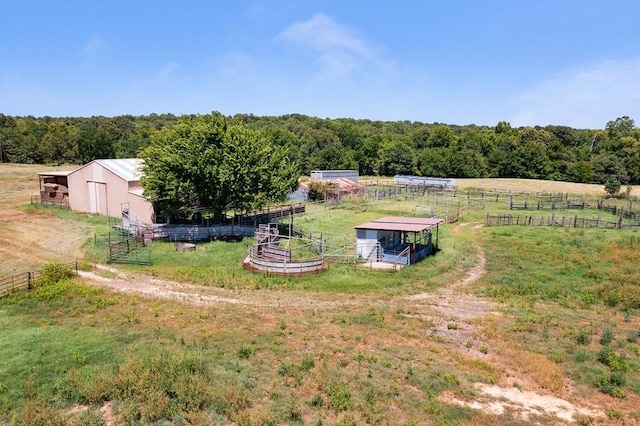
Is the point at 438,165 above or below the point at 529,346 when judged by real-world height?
above

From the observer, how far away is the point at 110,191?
1858 inches

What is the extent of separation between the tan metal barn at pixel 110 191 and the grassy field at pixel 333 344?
33.9 ft

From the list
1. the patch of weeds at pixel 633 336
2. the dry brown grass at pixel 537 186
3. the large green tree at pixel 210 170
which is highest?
the large green tree at pixel 210 170

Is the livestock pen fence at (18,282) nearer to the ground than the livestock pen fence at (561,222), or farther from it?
nearer to the ground

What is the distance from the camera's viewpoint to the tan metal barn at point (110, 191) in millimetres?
43750

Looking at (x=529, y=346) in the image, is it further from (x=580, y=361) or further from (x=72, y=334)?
(x=72, y=334)

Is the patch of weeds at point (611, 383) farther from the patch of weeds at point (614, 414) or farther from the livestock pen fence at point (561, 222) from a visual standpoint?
the livestock pen fence at point (561, 222)

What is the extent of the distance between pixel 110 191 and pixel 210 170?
16.4 metres

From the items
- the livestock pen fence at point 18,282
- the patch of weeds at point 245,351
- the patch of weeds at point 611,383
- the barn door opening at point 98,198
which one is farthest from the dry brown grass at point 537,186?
the patch of weeds at point 245,351

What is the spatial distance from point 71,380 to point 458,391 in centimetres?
1265

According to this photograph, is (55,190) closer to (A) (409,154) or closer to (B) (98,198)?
(B) (98,198)

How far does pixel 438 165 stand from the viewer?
106m

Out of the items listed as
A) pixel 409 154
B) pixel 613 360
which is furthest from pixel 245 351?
pixel 409 154

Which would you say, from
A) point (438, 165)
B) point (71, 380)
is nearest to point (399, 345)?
point (71, 380)
